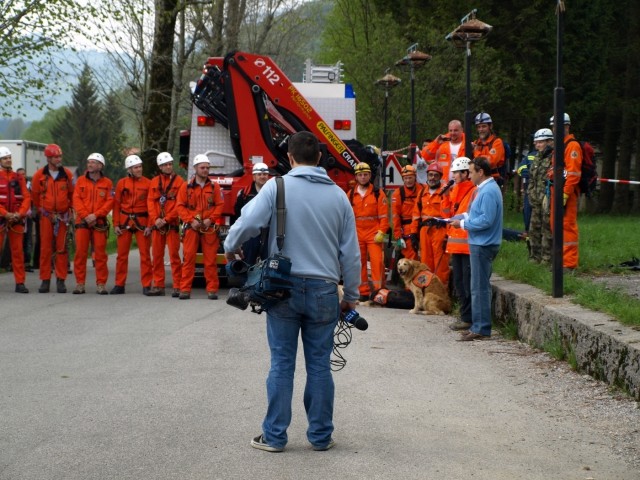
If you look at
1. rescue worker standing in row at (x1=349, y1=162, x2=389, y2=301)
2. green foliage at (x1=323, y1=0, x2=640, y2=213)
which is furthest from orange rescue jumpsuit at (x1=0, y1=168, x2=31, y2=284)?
green foliage at (x1=323, y1=0, x2=640, y2=213)

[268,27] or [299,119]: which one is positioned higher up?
[268,27]

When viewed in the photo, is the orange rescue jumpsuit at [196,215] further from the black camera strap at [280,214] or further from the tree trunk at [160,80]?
the tree trunk at [160,80]

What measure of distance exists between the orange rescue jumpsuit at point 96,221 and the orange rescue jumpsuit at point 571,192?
6.63 meters

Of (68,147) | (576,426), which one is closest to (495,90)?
(576,426)

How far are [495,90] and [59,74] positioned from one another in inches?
580

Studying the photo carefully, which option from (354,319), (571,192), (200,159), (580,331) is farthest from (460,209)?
(354,319)

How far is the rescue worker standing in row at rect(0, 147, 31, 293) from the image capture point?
51.9 feet

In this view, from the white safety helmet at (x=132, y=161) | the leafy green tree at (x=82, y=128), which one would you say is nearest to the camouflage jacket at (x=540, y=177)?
the white safety helmet at (x=132, y=161)

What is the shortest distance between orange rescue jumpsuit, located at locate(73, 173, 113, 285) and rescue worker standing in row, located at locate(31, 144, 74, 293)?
313mm

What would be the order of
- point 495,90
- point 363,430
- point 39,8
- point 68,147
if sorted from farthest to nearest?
point 68,147 < point 495,90 < point 39,8 < point 363,430

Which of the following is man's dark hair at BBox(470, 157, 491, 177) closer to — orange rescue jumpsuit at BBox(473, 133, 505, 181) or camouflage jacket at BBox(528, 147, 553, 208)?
camouflage jacket at BBox(528, 147, 553, 208)

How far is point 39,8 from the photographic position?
22641 millimetres

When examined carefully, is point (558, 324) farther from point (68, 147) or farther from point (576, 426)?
point (68, 147)

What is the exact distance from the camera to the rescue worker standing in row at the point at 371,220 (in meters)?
15.2
